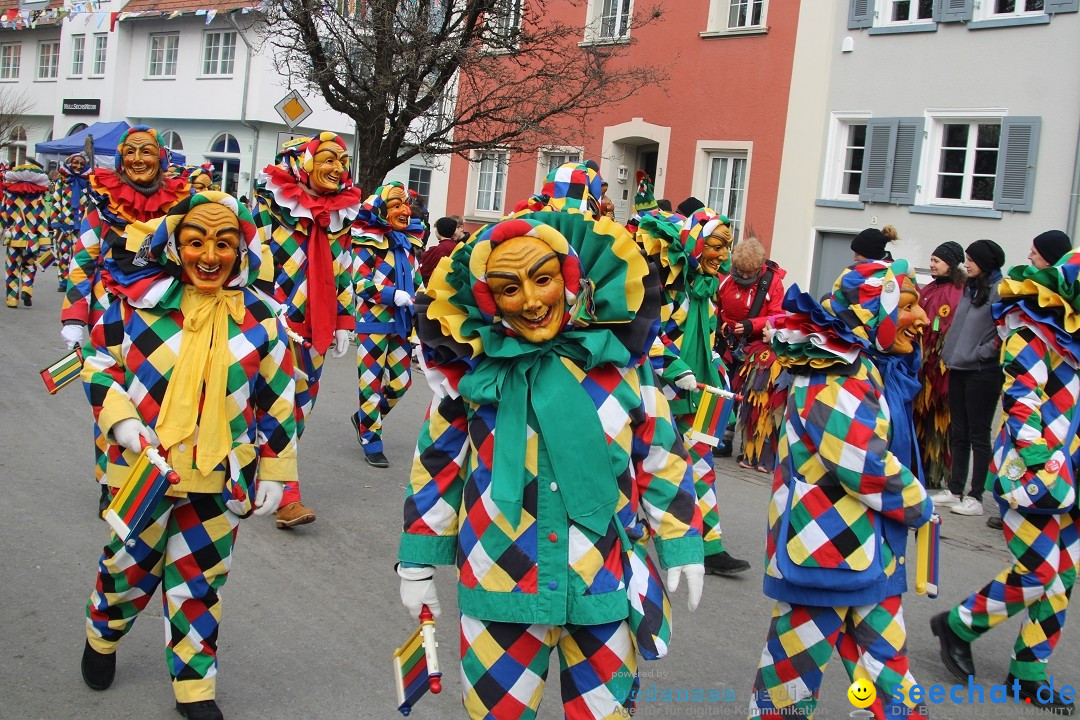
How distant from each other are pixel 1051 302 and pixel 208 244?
139 inches

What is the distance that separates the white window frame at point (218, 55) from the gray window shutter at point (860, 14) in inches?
867

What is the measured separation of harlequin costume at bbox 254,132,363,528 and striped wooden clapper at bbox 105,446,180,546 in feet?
8.53

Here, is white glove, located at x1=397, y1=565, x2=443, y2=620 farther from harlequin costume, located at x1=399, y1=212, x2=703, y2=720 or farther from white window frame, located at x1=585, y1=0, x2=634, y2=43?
white window frame, located at x1=585, y1=0, x2=634, y2=43

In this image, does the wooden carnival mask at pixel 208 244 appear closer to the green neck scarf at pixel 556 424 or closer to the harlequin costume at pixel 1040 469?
the green neck scarf at pixel 556 424

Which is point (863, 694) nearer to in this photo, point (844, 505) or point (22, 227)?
point (844, 505)

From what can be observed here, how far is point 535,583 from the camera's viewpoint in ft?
9.64

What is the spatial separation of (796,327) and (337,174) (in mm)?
3527

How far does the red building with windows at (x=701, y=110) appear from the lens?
17234 millimetres

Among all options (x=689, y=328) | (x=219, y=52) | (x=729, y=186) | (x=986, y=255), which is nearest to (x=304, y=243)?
(x=689, y=328)

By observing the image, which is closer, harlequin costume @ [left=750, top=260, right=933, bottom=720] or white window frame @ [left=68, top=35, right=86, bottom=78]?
harlequin costume @ [left=750, top=260, right=933, bottom=720]

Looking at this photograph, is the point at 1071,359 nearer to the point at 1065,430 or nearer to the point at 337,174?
the point at 1065,430

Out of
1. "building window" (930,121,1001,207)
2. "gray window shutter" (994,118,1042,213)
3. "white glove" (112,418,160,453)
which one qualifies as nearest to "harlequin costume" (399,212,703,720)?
"white glove" (112,418,160,453)

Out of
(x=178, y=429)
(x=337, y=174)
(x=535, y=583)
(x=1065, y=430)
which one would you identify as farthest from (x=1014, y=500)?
(x=337, y=174)

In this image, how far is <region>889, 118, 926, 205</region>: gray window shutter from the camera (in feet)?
50.6
